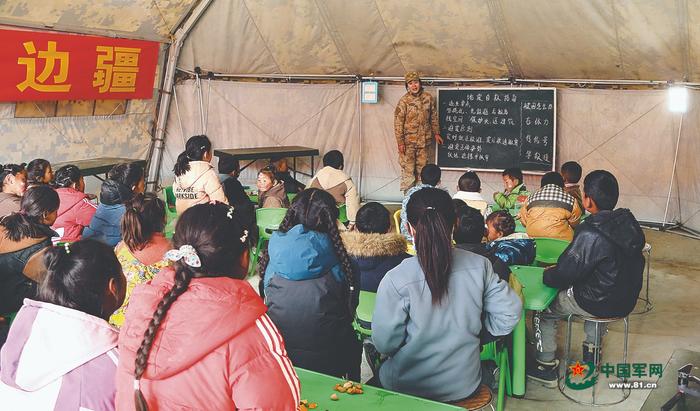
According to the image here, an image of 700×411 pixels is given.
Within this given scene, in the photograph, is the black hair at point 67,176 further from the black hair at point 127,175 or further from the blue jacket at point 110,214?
the blue jacket at point 110,214

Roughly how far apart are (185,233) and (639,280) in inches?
103

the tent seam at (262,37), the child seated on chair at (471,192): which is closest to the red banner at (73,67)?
the tent seam at (262,37)

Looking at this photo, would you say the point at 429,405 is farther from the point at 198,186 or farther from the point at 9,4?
the point at 9,4

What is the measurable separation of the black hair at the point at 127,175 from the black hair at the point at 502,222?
223 centimetres

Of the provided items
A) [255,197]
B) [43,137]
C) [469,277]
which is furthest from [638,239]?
[43,137]

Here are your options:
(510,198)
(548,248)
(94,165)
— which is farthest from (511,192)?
(94,165)

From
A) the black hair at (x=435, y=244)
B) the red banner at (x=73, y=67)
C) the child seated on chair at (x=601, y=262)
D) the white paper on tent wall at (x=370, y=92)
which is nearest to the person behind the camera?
the black hair at (x=435, y=244)

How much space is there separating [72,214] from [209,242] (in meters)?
2.85

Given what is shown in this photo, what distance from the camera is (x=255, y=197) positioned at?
6.22m

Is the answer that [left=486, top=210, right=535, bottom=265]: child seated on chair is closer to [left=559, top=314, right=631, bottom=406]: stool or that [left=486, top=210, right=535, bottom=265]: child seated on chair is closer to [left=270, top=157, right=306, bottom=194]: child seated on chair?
[left=559, top=314, right=631, bottom=406]: stool

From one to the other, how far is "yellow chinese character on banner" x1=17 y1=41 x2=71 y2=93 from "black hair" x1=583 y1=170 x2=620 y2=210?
5360 millimetres

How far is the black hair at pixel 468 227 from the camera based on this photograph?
10.0ft

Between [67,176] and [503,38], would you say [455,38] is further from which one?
[67,176]

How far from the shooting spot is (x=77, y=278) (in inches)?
69.4
